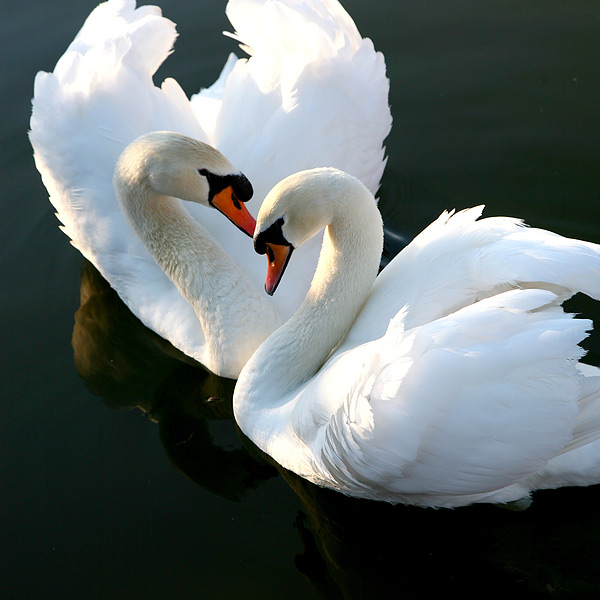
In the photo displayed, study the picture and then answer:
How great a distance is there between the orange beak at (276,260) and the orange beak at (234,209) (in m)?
0.45

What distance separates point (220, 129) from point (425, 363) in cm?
268

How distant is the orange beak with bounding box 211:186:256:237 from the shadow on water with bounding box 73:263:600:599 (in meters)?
1.20

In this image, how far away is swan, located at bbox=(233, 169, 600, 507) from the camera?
3.42 meters

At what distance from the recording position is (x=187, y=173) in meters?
4.62

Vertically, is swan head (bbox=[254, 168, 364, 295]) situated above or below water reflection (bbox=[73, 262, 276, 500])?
above

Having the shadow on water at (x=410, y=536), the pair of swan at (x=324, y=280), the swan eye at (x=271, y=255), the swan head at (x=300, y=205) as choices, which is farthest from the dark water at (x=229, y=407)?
the swan head at (x=300, y=205)

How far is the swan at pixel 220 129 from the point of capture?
512cm

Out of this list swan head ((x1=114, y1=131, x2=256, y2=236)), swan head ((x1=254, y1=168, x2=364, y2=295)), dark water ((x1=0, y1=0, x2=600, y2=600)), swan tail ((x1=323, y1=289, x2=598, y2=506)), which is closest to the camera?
swan tail ((x1=323, y1=289, x2=598, y2=506))

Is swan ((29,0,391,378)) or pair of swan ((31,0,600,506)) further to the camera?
swan ((29,0,391,378))

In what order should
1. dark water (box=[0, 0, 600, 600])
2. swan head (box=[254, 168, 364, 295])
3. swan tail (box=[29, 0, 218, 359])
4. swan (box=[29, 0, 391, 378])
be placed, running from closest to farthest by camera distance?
swan head (box=[254, 168, 364, 295]), dark water (box=[0, 0, 600, 600]), swan (box=[29, 0, 391, 378]), swan tail (box=[29, 0, 218, 359])

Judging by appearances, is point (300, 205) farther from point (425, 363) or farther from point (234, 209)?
point (425, 363)

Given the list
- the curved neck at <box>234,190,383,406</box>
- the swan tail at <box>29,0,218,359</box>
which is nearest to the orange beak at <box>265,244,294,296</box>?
the curved neck at <box>234,190,383,406</box>

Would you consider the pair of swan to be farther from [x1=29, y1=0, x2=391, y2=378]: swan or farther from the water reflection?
the water reflection

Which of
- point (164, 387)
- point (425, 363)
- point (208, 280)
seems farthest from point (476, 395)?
point (164, 387)
